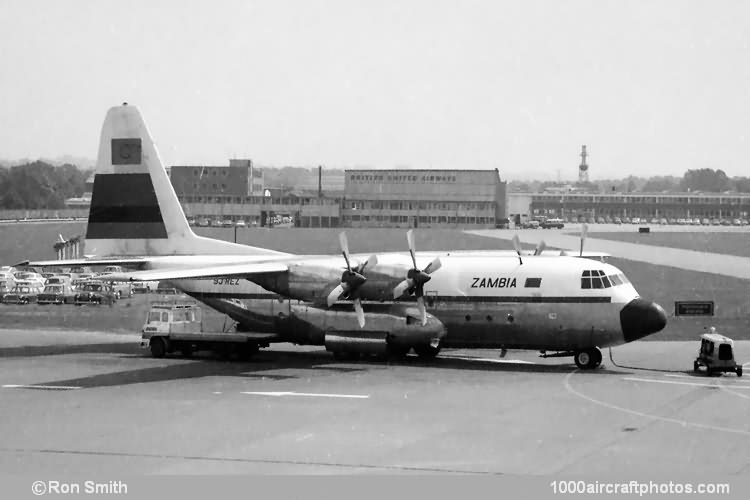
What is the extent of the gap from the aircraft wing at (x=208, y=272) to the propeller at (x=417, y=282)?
4.74 meters

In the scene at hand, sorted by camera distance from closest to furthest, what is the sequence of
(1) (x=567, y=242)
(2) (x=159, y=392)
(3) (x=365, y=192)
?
(2) (x=159, y=392) → (1) (x=567, y=242) → (3) (x=365, y=192)

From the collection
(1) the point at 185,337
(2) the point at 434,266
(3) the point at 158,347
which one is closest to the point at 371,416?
(2) the point at 434,266

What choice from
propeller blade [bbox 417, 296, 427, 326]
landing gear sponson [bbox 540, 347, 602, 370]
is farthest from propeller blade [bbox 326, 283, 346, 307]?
landing gear sponson [bbox 540, 347, 602, 370]

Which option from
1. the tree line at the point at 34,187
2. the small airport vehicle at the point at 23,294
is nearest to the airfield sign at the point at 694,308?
the small airport vehicle at the point at 23,294

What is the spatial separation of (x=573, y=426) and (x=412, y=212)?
80804 millimetres

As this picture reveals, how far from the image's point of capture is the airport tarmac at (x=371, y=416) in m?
19.5

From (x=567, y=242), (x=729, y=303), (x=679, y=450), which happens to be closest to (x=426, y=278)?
(x=679, y=450)

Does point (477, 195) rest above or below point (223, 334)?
above

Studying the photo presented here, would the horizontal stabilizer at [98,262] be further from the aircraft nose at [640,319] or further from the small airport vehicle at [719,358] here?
the small airport vehicle at [719,358]

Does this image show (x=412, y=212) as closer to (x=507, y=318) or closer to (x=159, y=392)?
(x=507, y=318)

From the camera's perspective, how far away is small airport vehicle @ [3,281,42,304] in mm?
61125

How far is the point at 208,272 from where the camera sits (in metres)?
33.1

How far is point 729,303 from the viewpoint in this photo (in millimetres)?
57531

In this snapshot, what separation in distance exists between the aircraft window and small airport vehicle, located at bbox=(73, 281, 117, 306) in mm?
33614
